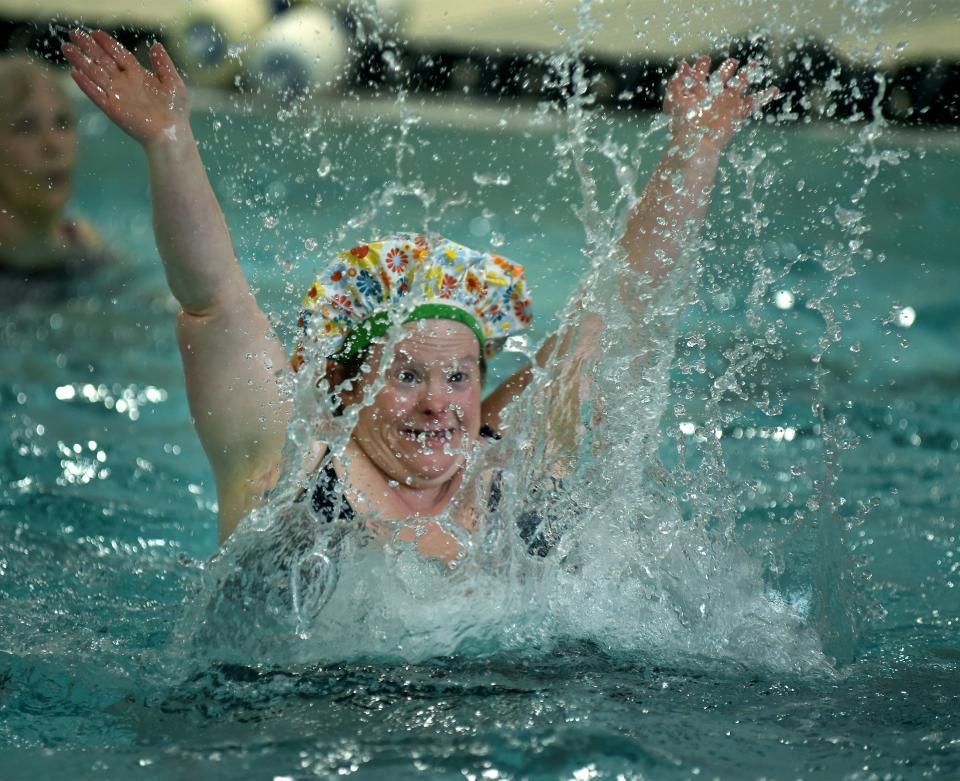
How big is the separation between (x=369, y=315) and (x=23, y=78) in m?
5.37

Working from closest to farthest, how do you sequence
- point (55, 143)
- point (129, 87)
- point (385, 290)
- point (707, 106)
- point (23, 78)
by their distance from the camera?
point (129, 87) < point (385, 290) < point (707, 106) < point (55, 143) < point (23, 78)

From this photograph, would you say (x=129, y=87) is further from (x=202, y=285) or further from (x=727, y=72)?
(x=727, y=72)

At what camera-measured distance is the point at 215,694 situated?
6.55 ft

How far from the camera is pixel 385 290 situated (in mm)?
2486

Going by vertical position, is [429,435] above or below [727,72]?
below

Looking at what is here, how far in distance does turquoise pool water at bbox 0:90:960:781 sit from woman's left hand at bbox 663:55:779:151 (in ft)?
0.50

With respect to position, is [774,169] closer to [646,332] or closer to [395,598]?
[646,332]

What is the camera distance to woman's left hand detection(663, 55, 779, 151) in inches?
102

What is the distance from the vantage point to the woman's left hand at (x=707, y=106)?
2580 millimetres

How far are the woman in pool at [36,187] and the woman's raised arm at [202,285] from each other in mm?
4104

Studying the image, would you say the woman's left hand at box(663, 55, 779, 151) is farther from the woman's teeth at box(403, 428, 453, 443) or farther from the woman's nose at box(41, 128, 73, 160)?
the woman's nose at box(41, 128, 73, 160)

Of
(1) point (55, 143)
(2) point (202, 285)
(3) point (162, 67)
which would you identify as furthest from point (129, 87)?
(1) point (55, 143)

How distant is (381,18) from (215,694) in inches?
287

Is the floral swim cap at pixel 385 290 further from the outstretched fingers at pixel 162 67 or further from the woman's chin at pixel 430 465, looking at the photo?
the outstretched fingers at pixel 162 67
